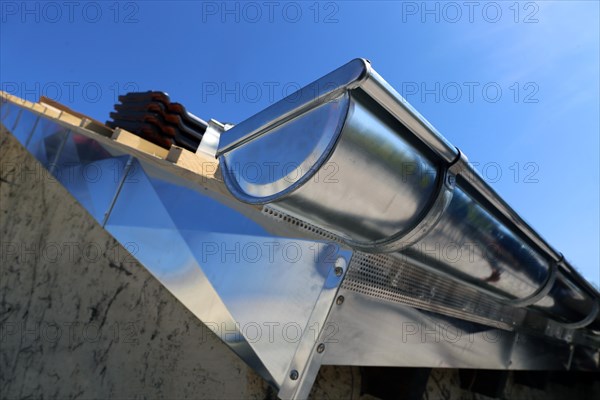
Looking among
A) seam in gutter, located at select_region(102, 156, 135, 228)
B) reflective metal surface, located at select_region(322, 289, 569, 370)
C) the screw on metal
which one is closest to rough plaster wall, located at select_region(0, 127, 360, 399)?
seam in gutter, located at select_region(102, 156, 135, 228)

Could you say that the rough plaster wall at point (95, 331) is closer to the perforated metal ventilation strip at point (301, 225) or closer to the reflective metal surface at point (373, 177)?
the perforated metal ventilation strip at point (301, 225)

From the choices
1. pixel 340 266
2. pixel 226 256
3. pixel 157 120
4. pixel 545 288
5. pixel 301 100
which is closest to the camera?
pixel 301 100

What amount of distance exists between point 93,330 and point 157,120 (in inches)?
73.1

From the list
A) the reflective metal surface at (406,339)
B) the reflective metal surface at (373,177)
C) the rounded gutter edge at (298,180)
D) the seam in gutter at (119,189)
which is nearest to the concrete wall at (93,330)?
the seam in gutter at (119,189)

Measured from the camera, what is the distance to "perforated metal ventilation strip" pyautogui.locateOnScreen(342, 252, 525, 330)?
1.22 m

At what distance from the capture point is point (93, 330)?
5.54 feet

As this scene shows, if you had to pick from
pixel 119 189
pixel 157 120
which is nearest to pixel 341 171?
pixel 119 189

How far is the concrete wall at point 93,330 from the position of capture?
156 centimetres

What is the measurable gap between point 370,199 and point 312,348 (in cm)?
55

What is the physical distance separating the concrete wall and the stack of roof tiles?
3.41 feet

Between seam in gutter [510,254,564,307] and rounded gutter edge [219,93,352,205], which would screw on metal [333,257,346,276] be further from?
seam in gutter [510,254,564,307]

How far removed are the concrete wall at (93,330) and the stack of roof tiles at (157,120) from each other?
40.9 inches

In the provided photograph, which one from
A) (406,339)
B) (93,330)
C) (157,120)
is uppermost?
(157,120)

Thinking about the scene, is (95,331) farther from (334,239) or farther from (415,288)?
(415,288)
